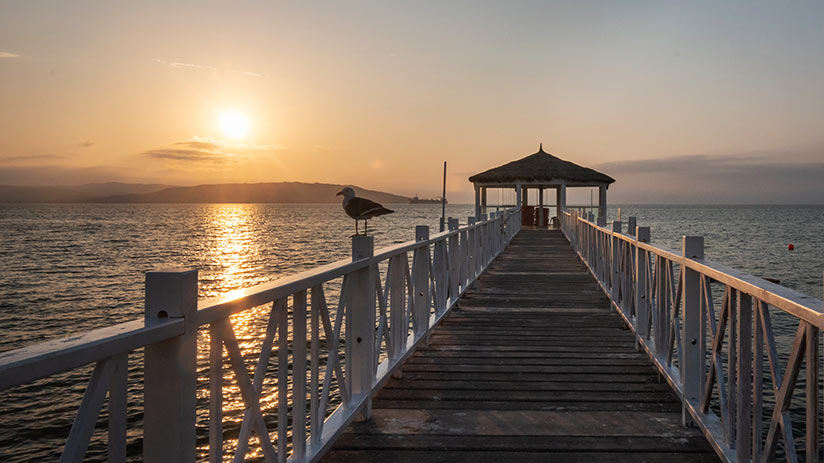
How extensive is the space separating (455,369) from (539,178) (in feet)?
76.2

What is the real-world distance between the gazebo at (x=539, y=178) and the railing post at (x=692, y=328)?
2256 cm

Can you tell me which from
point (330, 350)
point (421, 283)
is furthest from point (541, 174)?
point (330, 350)

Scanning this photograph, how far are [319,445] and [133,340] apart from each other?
179 cm

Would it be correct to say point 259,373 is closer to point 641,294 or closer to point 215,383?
point 215,383

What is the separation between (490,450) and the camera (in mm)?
3330

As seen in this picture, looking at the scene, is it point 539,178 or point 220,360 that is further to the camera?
point 539,178

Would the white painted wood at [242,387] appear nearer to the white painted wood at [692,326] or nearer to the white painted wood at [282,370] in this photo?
the white painted wood at [282,370]

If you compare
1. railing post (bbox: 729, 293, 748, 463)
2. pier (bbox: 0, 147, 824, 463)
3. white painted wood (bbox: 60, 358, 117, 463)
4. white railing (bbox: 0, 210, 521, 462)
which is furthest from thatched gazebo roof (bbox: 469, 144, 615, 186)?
white painted wood (bbox: 60, 358, 117, 463)

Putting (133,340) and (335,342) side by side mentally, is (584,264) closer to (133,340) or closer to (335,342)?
(335,342)

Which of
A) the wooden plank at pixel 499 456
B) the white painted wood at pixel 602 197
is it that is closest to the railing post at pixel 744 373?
the wooden plank at pixel 499 456

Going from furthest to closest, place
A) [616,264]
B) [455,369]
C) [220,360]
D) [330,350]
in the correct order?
1. [616,264]
2. [455,369]
3. [330,350]
4. [220,360]

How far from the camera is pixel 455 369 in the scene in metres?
5.02

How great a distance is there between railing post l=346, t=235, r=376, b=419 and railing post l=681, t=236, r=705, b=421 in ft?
6.55

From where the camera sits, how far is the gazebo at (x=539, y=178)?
1072 inches
